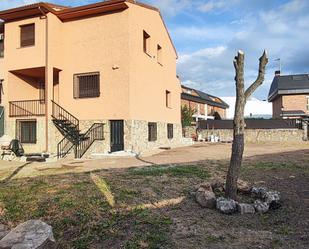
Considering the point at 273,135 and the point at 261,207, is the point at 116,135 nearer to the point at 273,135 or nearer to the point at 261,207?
the point at 261,207

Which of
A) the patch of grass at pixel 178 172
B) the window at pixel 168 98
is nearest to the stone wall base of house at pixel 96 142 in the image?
the window at pixel 168 98

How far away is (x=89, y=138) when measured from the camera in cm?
1895

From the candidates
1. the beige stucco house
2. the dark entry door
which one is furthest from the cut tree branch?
the dark entry door

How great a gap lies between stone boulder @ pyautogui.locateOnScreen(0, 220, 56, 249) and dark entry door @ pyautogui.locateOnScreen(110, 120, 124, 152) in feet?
42.7

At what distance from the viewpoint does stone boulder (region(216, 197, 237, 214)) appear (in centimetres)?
672

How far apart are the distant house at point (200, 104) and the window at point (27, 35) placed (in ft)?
68.9

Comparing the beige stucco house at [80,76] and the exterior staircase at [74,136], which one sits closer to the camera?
the beige stucco house at [80,76]

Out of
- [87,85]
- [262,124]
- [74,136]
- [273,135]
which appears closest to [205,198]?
[74,136]

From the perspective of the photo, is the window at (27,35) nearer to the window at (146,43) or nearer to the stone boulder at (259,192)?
the window at (146,43)

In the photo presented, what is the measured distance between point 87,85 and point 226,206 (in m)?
14.2

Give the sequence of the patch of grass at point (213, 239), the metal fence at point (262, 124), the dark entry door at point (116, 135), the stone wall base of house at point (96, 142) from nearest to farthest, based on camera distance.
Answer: the patch of grass at point (213, 239) < the stone wall base of house at point (96, 142) < the dark entry door at point (116, 135) < the metal fence at point (262, 124)

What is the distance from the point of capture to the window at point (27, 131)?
787 inches

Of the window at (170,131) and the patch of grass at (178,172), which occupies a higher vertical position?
the window at (170,131)

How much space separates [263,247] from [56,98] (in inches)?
665
